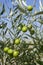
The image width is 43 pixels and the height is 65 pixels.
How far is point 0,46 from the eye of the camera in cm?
226

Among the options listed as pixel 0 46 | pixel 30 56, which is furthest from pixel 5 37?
pixel 30 56

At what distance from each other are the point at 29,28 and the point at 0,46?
1.70 feet

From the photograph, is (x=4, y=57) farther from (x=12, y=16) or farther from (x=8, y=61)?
(x=12, y=16)

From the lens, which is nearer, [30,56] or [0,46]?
[0,46]

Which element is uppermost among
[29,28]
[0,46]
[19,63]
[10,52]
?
[29,28]

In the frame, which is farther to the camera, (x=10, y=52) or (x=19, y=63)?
(x=19, y=63)

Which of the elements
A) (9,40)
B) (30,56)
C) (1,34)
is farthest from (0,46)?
(30,56)

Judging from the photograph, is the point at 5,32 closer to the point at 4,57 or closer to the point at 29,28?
the point at 4,57

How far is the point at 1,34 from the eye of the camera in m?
2.53

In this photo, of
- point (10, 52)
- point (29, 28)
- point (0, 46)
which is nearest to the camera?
point (10, 52)

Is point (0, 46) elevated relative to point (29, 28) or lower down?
lower down

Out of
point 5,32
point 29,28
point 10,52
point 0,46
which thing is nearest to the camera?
point 10,52

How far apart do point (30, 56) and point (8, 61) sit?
0.99 ft

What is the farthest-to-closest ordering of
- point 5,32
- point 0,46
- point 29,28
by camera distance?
point 5,32
point 0,46
point 29,28
